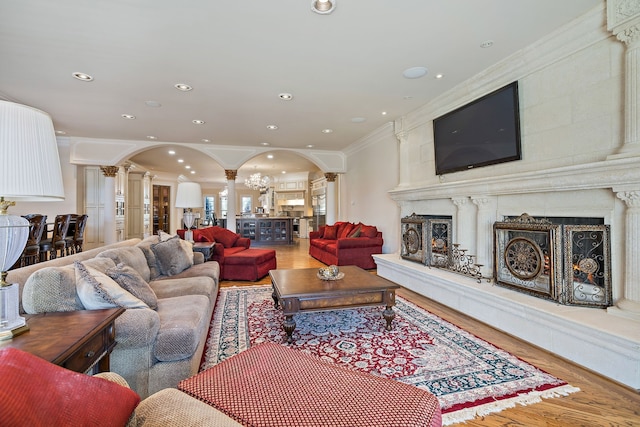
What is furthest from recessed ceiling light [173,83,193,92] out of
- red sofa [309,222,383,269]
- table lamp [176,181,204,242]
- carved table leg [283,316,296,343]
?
red sofa [309,222,383,269]

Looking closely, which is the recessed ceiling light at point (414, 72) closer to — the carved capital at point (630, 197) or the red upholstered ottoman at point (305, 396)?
the carved capital at point (630, 197)

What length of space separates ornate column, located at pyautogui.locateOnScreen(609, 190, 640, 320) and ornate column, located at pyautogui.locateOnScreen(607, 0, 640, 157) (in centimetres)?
33

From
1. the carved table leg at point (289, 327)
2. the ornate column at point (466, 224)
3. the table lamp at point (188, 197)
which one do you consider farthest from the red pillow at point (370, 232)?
the carved table leg at point (289, 327)

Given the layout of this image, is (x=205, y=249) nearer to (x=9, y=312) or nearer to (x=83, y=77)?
(x=83, y=77)

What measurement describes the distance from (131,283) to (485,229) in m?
3.54

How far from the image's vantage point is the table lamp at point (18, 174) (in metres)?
1.05

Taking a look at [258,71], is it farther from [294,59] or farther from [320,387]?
[320,387]

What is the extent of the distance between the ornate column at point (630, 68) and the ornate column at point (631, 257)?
33 cm

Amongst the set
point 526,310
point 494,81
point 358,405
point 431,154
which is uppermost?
point 494,81

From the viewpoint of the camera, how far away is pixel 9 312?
119 cm

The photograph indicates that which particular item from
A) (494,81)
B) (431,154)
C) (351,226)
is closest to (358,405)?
(494,81)

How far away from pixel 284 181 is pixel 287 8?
411 inches

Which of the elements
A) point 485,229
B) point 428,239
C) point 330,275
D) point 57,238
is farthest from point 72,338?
point 57,238

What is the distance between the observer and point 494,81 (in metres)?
3.32
